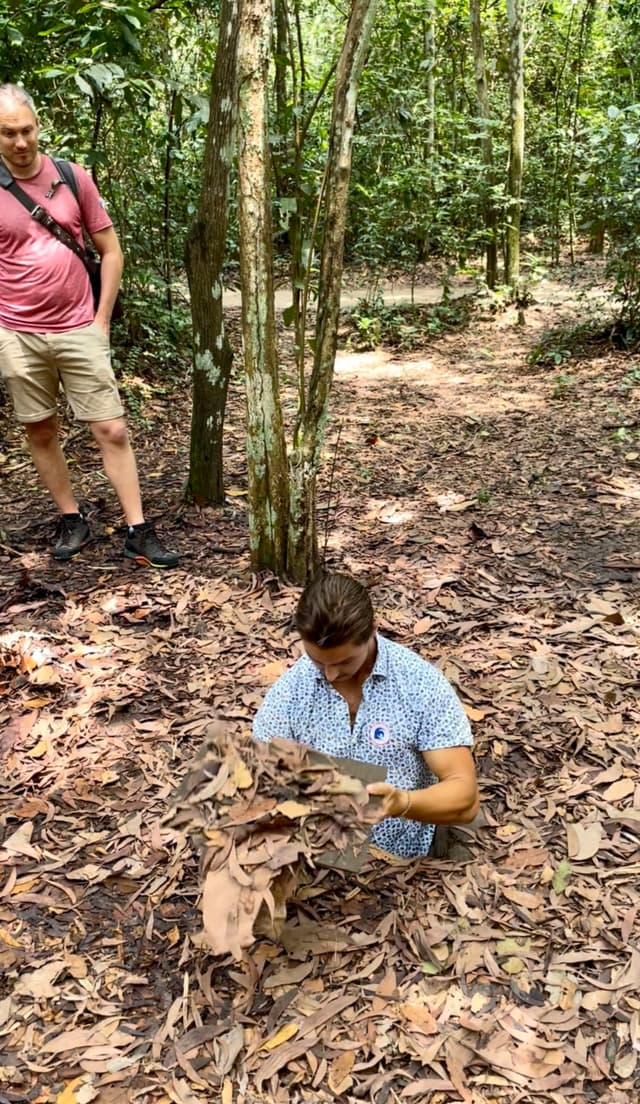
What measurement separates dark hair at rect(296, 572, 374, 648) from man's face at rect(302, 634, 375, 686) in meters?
0.02

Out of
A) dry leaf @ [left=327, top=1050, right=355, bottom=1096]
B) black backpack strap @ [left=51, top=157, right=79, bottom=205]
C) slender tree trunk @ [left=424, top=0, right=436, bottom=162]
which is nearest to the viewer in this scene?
dry leaf @ [left=327, top=1050, right=355, bottom=1096]

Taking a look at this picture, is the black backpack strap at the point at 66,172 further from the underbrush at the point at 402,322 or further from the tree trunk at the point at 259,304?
the underbrush at the point at 402,322

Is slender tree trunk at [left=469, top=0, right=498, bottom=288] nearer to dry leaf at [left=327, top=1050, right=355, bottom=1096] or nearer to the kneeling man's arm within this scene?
the kneeling man's arm

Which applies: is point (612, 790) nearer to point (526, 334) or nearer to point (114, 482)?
point (114, 482)

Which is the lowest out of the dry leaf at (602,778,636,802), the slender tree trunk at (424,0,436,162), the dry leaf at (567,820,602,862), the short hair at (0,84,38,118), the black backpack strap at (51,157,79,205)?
the dry leaf at (567,820,602,862)

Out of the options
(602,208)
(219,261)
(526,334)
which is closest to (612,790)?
(219,261)

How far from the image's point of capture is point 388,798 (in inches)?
86.1

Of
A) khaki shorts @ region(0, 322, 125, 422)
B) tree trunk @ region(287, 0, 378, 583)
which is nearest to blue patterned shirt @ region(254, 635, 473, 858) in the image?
tree trunk @ region(287, 0, 378, 583)

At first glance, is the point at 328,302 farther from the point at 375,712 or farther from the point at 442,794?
the point at 442,794

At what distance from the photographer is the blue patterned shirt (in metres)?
2.43

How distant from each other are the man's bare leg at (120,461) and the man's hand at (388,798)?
2.54 metres

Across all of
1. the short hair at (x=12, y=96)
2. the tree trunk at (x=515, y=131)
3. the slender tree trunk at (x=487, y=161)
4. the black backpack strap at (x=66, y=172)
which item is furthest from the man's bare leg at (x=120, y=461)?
the tree trunk at (x=515, y=131)

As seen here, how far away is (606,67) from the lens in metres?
15.9

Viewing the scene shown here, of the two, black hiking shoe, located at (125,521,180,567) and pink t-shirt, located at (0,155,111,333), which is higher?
pink t-shirt, located at (0,155,111,333)
